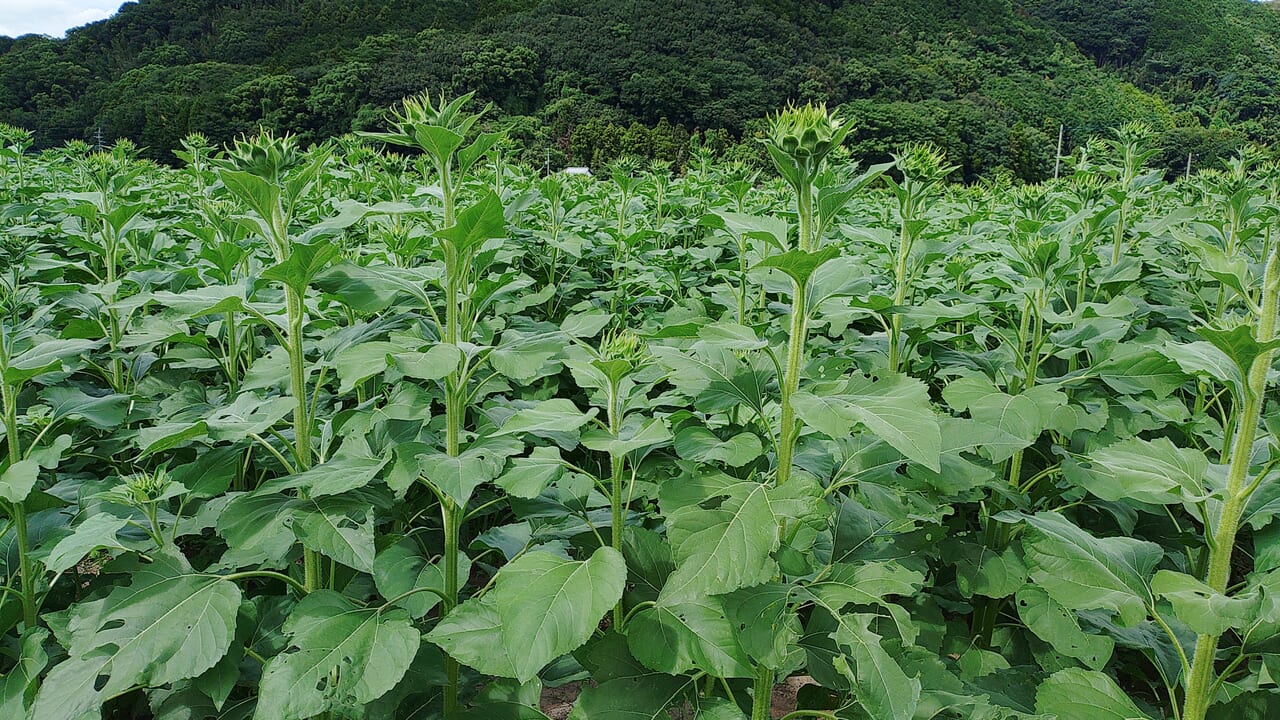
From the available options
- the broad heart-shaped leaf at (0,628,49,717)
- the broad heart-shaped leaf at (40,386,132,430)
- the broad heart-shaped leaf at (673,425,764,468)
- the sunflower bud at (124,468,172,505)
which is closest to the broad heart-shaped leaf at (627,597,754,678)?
the broad heart-shaped leaf at (673,425,764,468)

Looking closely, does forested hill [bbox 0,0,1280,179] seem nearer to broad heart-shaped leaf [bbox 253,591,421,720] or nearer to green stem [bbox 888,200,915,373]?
green stem [bbox 888,200,915,373]

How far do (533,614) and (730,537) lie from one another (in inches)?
18.2

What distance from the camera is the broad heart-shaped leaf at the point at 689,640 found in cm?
165

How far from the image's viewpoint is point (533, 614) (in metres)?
1.54

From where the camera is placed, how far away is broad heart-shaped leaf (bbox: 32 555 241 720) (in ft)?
5.50

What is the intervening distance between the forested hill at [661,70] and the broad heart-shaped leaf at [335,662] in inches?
1381

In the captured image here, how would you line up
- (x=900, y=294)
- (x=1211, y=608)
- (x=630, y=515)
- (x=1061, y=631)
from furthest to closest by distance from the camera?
(x=900, y=294) → (x=630, y=515) → (x=1061, y=631) → (x=1211, y=608)

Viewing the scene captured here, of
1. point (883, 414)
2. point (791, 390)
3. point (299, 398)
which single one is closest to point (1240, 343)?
point (883, 414)

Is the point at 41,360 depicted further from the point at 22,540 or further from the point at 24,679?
the point at 24,679

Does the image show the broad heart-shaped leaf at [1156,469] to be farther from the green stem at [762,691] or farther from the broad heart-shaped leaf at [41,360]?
the broad heart-shaped leaf at [41,360]

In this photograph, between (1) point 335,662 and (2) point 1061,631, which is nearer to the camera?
(1) point 335,662

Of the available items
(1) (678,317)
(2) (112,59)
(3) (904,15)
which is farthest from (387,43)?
(1) (678,317)

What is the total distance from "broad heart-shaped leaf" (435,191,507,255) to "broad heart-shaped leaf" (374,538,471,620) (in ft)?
3.06

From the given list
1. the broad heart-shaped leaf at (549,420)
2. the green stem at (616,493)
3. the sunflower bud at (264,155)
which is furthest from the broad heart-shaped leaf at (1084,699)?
the sunflower bud at (264,155)
